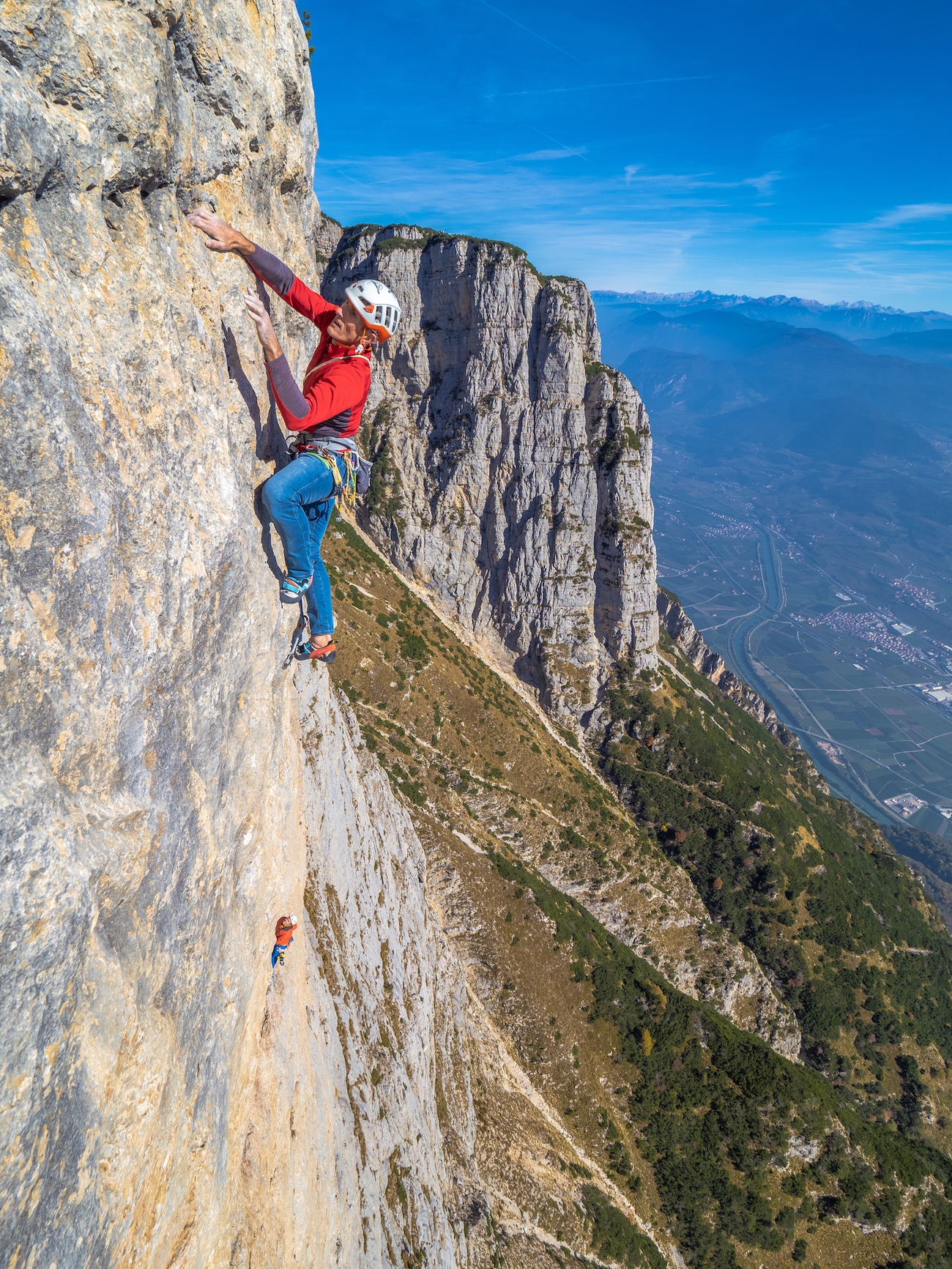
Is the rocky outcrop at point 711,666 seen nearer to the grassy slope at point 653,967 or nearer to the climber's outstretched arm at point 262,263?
the grassy slope at point 653,967

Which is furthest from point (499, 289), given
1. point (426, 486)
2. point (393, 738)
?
point (393, 738)

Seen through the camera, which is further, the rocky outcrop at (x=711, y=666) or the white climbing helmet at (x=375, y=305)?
the rocky outcrop at (x=711, y=666)

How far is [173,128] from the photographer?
6688mm

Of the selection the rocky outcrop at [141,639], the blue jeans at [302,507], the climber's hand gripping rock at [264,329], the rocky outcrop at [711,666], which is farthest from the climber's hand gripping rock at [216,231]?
the rocky outcrop at [711,666]

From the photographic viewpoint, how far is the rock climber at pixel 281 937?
1330cm

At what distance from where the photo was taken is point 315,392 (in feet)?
29.7

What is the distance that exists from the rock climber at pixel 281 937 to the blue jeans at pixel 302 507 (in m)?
8.12

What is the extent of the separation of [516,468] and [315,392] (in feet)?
239

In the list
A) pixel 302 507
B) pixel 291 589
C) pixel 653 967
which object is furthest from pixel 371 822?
pixel 653 967

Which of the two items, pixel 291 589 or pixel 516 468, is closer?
pixel 291 589

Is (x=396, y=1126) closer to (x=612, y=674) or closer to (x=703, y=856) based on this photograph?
(x=703, y=856)

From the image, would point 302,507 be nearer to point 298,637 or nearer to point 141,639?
point 298,637

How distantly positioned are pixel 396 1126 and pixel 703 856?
57.6m

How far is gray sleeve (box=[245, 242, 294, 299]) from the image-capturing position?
823 centimetres
